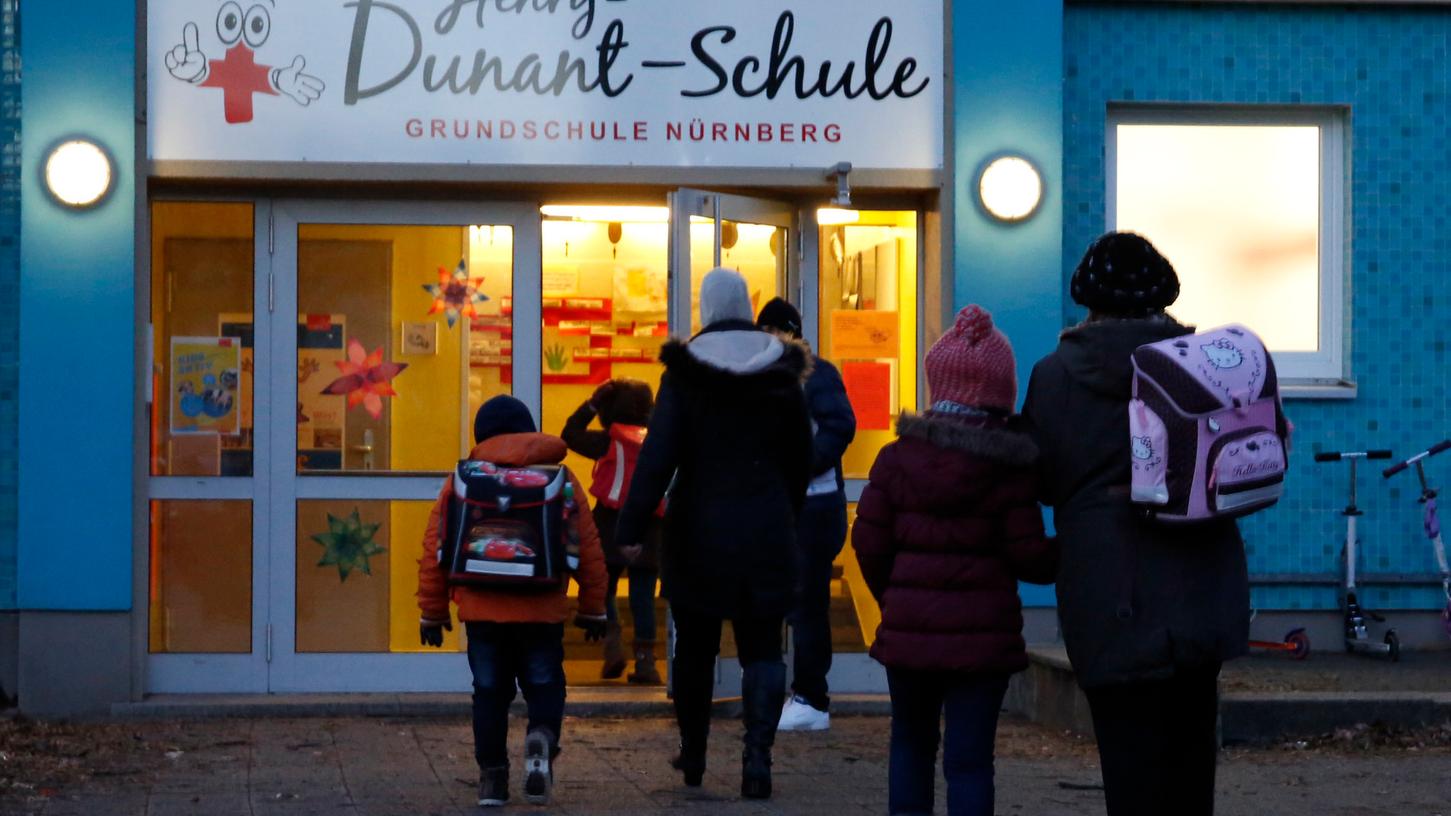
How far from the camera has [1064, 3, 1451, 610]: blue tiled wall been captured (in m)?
9.79

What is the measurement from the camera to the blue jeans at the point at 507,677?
6.68m

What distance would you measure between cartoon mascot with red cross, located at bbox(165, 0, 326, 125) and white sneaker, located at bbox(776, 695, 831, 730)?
12.0 ft

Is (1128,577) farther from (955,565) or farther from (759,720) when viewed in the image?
(759,720)

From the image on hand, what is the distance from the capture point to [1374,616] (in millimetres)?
9742

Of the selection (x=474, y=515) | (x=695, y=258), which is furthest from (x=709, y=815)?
(x=695, y=258)

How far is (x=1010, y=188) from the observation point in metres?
9.43

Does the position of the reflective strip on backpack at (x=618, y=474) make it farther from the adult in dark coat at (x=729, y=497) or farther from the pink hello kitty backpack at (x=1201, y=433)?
the pink hello kitty backpack at (x=1201, y=433)

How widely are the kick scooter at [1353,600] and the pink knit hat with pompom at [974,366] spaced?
192 inches

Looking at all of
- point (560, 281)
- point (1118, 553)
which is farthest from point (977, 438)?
point (560, 281)

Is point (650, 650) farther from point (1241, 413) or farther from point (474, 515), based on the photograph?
point (1241, 413)

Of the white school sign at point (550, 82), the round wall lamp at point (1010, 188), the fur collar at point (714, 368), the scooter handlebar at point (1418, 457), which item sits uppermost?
the white school sign at point (550, 82)

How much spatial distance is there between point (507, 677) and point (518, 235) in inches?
133

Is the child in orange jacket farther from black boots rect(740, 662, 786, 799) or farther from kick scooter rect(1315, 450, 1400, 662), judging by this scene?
kick scooter rect(1315, 450, 1400, 662)

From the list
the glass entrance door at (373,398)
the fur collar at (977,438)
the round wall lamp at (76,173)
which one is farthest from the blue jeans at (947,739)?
the round wall lamp at (76,173)
